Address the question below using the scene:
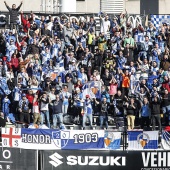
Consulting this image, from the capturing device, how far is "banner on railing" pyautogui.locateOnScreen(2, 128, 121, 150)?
3819cm

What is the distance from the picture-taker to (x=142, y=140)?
38094 millimetres

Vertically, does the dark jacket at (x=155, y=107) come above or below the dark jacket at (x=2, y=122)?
above

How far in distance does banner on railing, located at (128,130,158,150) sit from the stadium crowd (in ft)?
14.8

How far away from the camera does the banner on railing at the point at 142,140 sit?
38000 millimetres

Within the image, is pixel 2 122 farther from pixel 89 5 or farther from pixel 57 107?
pixel 89 5

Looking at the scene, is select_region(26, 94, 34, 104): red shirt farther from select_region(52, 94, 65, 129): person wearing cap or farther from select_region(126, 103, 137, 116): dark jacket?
select_region(126, 103, 137, 116): dark jacket

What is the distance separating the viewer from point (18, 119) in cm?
4375

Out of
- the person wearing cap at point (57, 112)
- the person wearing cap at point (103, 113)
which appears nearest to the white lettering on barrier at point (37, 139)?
the person wearing cap at point (57, 112)

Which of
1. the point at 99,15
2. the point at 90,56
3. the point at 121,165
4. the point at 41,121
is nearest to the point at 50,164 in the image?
the point at 121,165

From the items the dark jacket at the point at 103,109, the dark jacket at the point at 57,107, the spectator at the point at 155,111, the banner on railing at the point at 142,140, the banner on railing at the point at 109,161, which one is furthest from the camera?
the dark jacket at the point at 103,109

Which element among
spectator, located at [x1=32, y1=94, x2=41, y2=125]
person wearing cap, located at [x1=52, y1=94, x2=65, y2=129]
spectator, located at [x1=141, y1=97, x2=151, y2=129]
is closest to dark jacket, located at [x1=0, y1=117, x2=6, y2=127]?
spectator, located at [x1=32, y1=94, x2=41, y2=125]

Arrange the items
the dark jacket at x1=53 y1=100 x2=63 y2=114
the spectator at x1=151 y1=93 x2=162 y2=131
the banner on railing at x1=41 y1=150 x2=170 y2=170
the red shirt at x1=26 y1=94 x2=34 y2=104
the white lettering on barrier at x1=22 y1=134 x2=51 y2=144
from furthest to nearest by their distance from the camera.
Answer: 1. the red shirt at x1=26 y1=94 x2=34 y2=104
2. the dark jacket at x1=53 y1=100 x2=63 y2=114
3. the spectator at x1=151 y1=93 x2=162 y2=131
4. the white lettering on barrier at x1=22 y1=134 x2=51 y2=144
5. the banner on railing at x1=41 y1=150 x2=170 y2=170

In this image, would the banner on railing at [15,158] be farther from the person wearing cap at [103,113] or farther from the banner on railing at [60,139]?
the person wearing cap at [103,113]

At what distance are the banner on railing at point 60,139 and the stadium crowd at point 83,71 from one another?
14.7 feet
